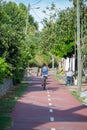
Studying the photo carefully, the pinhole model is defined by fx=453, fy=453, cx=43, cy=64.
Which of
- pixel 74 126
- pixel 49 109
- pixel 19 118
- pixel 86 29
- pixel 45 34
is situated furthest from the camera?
pixel 45 34

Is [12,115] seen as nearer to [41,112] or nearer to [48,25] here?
[41,112]

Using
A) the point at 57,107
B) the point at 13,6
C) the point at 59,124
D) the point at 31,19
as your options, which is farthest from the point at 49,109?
the point at 31,19

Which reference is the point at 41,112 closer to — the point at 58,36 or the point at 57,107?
the point at 57,107

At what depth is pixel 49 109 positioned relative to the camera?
2014 cm

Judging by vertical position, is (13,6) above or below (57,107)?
above

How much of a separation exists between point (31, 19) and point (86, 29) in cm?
7910

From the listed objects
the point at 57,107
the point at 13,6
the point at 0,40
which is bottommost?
the point at 57,107

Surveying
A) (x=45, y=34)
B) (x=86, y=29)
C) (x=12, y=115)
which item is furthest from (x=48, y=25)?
(x=12, y=115)

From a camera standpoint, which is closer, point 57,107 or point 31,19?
point 57,107

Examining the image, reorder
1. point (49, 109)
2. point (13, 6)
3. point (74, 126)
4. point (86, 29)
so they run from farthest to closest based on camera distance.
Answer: point (13, 6), point (86, 29), point (49, 109), point (74, 126)

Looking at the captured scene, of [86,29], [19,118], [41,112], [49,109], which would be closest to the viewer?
[19,118]

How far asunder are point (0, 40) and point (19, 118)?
1344cm

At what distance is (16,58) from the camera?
31.2m

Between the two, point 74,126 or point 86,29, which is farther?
point 86,29
